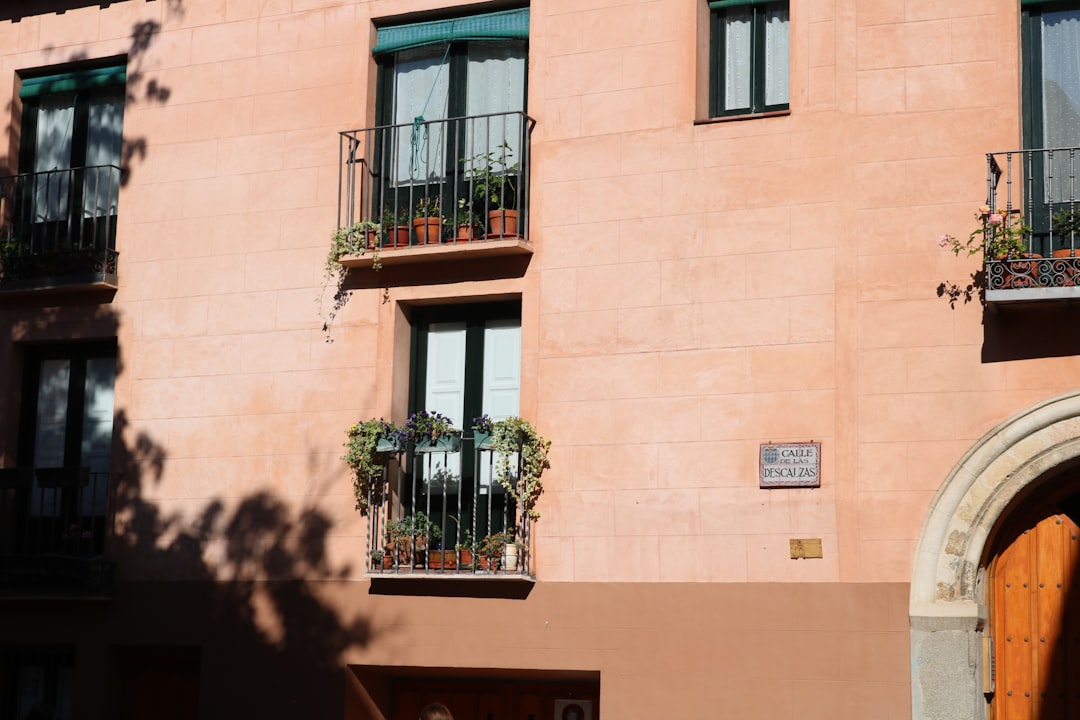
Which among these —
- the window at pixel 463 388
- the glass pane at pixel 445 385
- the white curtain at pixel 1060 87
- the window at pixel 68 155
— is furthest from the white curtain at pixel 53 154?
the white curtain at pixel 1060 87

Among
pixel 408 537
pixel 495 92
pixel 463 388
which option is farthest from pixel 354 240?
pixel 408 537

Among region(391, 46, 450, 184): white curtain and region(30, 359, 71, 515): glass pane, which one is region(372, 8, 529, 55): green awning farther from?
region(30, 359, 71, 515): glass pane

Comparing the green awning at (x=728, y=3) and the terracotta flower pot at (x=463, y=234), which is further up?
the green awning at (x=728, y=3)

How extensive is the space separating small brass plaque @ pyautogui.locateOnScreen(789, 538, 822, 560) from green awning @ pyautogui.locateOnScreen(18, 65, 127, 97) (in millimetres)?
8138

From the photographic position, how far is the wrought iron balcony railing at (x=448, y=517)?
13.7 metres

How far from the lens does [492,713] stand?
46.9 ft

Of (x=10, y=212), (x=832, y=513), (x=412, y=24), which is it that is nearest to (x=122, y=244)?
(x=10, y=212)

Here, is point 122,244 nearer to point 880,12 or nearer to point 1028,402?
point 880,12

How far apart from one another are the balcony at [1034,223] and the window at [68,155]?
27.6 ft

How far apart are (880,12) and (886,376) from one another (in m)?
2.95

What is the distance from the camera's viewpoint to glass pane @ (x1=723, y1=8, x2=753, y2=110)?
1402cm

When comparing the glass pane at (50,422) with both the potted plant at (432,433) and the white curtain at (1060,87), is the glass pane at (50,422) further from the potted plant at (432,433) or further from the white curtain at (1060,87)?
the white curtain at (1060,87)

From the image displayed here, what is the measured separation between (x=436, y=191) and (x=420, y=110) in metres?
0.84

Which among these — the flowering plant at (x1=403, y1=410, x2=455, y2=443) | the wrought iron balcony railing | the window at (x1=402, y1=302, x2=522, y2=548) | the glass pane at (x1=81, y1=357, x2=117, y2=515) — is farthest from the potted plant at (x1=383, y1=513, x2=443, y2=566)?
the glass pane at (x1=81, y1=357, x2=117, y2=515)
